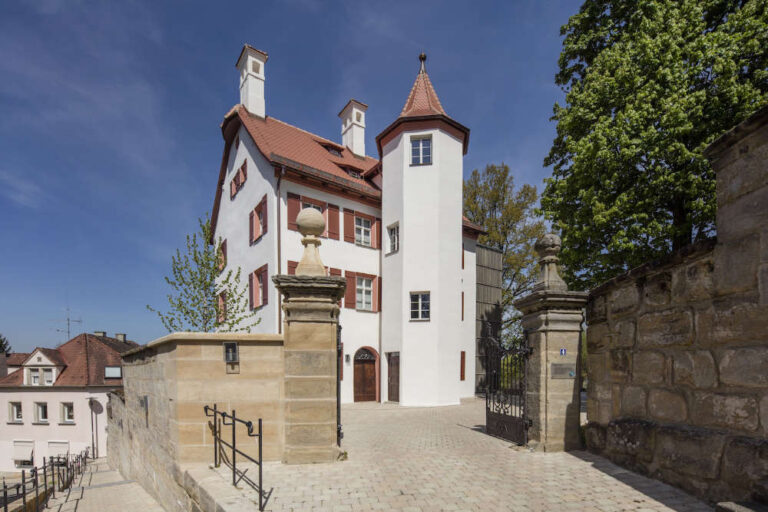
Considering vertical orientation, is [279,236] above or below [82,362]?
above

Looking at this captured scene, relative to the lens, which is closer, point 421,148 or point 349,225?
point 421,148

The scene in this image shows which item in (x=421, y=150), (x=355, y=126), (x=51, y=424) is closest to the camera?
(x=421, y=150)

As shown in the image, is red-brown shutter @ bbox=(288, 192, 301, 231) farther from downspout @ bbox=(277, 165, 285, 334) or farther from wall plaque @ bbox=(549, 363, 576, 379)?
wall plaque @ bbox=(549, 363, 576, 379)

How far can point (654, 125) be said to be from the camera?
10656mm

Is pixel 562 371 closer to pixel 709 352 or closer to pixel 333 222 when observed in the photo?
pixel 709 352

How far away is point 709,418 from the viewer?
4.11 meters

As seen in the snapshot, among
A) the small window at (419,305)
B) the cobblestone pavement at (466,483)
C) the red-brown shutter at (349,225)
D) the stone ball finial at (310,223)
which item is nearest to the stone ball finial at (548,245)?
the cobblestone pavement at (466,483)

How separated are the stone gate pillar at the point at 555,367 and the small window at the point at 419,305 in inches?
394

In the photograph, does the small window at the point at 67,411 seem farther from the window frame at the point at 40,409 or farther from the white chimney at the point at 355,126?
the white chimney at the point at 355,126

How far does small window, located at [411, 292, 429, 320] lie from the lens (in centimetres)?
1658

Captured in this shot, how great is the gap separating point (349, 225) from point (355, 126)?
314 inches

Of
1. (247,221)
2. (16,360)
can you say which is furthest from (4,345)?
(247,221)

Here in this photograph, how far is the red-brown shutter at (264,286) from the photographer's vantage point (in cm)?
1644

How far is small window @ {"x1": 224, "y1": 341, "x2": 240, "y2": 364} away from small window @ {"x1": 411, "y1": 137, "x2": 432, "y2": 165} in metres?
12.9
